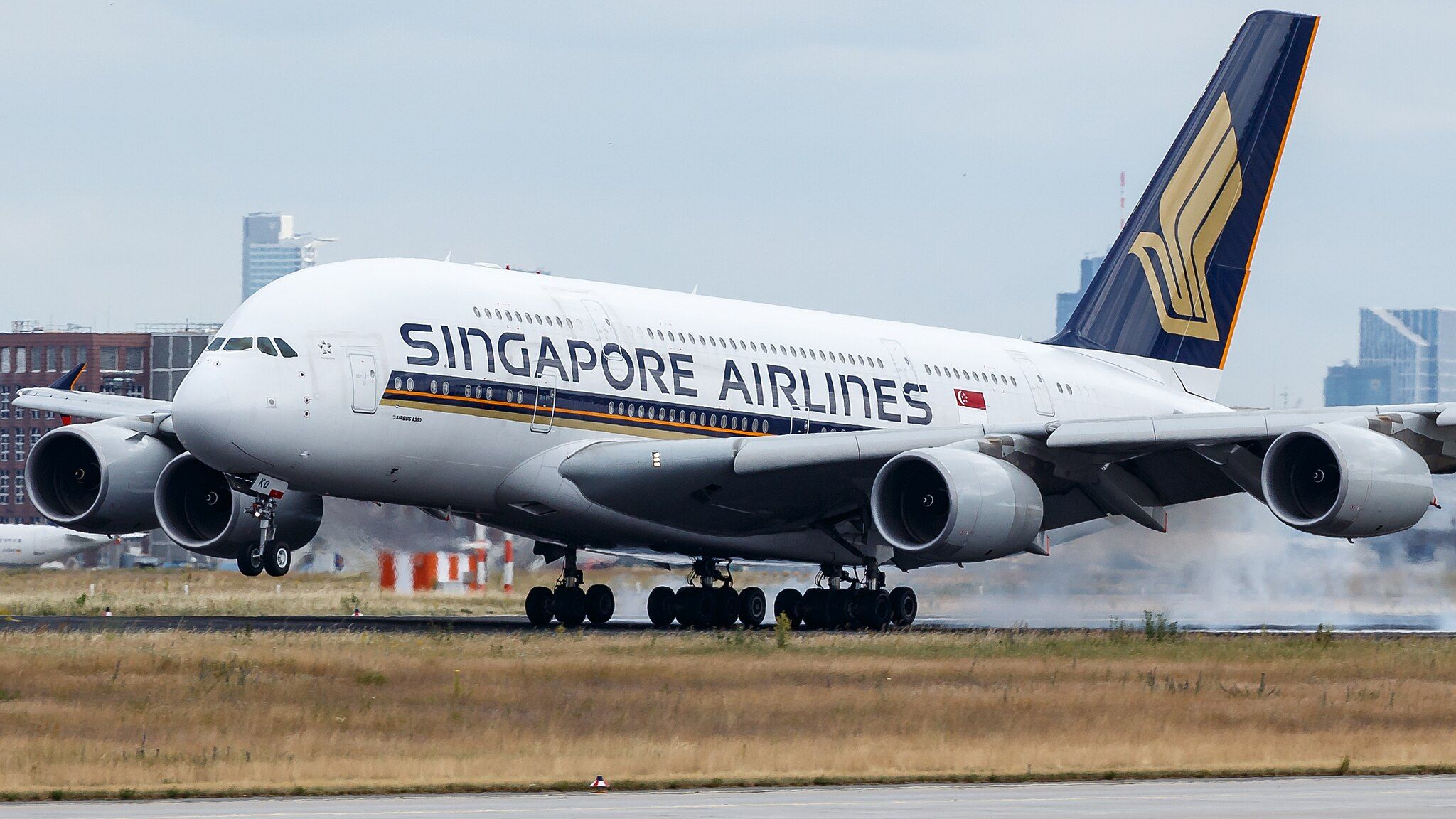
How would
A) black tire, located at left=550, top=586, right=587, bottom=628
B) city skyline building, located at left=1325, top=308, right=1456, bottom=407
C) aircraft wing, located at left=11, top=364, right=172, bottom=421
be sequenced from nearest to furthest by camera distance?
1. black tire, located at left=550, top=586, right=587, bottom=628
2. aircraft wing, located at left=11, top=364, right=172, bottom=421
3. city skyline building, located at left=1325, top=308, right=1456, bottom=407

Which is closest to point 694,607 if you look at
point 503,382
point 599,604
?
point 599,604

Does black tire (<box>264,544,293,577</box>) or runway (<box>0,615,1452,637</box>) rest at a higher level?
black tire (<box>264,544,293,577</box>)

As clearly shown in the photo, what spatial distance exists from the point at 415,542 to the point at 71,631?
10.0 meters

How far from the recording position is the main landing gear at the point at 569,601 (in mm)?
31625

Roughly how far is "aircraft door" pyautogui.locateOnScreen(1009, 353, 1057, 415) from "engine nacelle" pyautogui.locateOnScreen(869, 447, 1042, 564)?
769cm

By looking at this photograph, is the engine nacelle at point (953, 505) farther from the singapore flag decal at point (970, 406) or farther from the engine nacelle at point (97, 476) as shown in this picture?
the engine nacelle at point (97, 476)

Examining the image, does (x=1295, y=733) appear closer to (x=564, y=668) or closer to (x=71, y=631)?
(x=564, y=668)

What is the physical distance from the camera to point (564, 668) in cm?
2242

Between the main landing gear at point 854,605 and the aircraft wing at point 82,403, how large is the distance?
1050 centimetres

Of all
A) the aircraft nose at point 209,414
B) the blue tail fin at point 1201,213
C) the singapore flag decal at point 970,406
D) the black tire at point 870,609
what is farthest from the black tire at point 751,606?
the blue tail fin at point 1201,213

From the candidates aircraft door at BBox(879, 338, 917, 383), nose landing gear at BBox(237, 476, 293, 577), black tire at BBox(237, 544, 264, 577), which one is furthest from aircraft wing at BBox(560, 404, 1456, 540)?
black tire at BBox(237, 544, 264, 577)

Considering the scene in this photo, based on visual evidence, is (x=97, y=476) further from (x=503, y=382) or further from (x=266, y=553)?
(x=503, y=382)

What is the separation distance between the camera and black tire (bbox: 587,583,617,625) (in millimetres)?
31984

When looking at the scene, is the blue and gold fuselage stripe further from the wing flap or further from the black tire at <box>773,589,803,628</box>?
the wing flap
